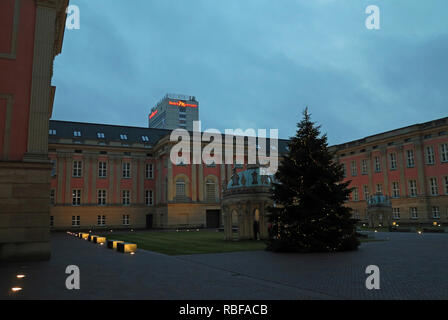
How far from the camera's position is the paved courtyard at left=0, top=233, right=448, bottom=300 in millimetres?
9445

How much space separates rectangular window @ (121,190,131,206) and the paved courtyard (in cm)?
4535

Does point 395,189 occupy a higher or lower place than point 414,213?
higher

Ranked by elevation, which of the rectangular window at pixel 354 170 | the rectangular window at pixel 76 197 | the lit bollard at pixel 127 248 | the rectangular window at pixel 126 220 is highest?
the rectangular window at pixel 354 170

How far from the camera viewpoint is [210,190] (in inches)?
2434

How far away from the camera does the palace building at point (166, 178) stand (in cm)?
5316

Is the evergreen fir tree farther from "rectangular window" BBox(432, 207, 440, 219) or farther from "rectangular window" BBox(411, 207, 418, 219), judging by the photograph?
"rectangular window" BBox(411, 207, 418, 219)

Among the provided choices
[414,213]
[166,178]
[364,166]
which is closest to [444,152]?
[414,213]

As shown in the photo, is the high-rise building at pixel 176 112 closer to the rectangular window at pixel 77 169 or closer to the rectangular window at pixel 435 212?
the rectangular window at pixel 77 169

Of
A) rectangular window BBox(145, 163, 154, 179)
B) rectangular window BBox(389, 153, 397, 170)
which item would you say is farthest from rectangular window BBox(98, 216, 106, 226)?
rectangular window BBox(389, 153, 397, 170)

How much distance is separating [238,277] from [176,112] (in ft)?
509

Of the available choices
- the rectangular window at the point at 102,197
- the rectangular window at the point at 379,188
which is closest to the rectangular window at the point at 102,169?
the rectangular window at the point at 102,197

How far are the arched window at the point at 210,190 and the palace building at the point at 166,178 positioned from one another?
0.56 ft

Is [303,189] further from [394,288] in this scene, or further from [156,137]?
[156,137]

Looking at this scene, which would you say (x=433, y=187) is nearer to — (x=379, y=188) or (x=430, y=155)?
(x=430, y=155)
